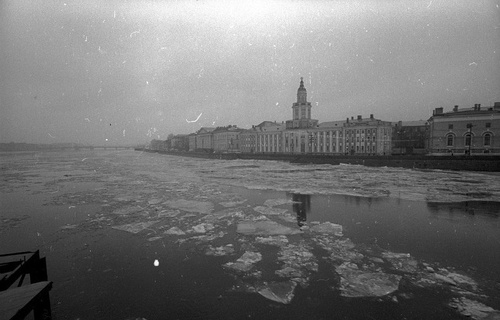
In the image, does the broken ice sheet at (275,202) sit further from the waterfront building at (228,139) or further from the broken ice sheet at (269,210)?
the waterfront building at (228,139)

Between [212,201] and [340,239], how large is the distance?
8.70m

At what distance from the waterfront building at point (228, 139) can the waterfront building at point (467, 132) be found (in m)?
61.4

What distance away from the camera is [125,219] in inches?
462

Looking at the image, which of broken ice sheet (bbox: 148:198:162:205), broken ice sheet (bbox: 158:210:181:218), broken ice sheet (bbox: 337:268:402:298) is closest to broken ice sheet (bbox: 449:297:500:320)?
broken ice sheet (bbox: 337:268:402:298)

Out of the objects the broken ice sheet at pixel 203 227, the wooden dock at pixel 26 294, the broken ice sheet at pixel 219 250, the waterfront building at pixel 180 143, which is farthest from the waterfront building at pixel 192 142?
the wooden dock at pixel 26 294

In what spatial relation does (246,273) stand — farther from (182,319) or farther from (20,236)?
(20,236)

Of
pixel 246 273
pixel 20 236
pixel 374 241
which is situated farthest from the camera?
pixel 20 236

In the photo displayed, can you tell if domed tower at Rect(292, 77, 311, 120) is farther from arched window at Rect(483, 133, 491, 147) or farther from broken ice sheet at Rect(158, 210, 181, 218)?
broken ice sheet at Rect(158, 210, 181, 218)

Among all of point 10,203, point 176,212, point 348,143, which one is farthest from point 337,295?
point 348,143

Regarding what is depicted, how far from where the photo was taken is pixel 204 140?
358 ft

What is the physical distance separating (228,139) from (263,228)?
3325 inches

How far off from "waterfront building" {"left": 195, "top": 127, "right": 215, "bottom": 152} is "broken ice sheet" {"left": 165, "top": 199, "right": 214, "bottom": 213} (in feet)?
280

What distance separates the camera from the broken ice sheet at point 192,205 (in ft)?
44.2

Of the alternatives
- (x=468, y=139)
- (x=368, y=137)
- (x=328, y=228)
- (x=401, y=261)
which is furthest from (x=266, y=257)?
(x=368, y=137)
